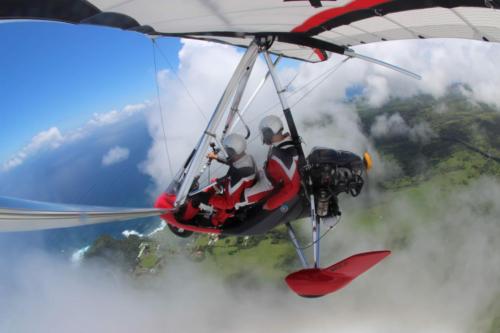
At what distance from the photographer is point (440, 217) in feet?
264

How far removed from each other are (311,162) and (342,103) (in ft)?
437

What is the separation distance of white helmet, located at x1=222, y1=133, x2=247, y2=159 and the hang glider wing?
123cm

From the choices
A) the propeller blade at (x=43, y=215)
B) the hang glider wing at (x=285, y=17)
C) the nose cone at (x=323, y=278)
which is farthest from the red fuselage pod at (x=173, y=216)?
the propeller blade at (x=43, y=215)

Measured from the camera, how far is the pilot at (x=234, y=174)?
3.40 meters

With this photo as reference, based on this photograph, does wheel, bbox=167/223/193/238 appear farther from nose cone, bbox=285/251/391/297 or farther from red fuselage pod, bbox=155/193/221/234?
nose cone, bbox=285/251/391/297

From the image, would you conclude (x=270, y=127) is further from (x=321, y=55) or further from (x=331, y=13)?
(x=321, y=55)

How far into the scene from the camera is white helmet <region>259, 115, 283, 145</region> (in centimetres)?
332

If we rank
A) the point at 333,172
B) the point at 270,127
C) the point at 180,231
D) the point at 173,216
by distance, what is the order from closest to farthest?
the point at 270,127, the point at 333,172, the point at 173,216, the point at 180,231

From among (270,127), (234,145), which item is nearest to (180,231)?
(234,145)

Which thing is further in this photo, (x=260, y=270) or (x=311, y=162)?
(x=260, y=270)

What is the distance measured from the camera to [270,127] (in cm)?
331

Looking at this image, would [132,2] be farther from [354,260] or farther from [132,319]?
[132,319]

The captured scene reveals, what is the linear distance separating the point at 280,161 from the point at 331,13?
5.37 ft

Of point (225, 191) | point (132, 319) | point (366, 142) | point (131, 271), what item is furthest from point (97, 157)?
point (225, 191)
